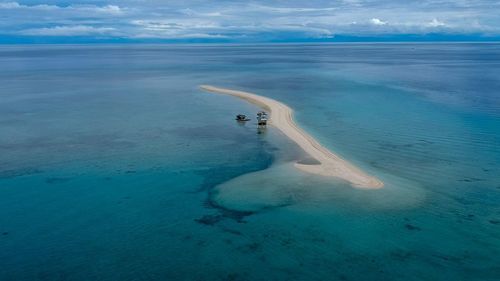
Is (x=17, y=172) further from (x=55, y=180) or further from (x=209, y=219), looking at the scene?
(x=209, y=219)

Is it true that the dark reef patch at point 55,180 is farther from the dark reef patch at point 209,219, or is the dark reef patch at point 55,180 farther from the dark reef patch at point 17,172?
the dark reef patch at point 209,219

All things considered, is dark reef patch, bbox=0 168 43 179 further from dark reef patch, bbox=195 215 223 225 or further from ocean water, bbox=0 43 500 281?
dark reef patch, bbox=195 215 223 225

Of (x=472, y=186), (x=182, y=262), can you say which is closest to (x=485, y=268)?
(x=472, y=186)

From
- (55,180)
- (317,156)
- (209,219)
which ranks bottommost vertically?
(209,219)

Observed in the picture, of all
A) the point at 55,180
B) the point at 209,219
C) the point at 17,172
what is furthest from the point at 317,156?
the point at 17,172

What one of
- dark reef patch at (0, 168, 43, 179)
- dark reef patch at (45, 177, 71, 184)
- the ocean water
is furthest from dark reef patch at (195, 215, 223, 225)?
dark reef patch at (0, 168, 43, 179)
